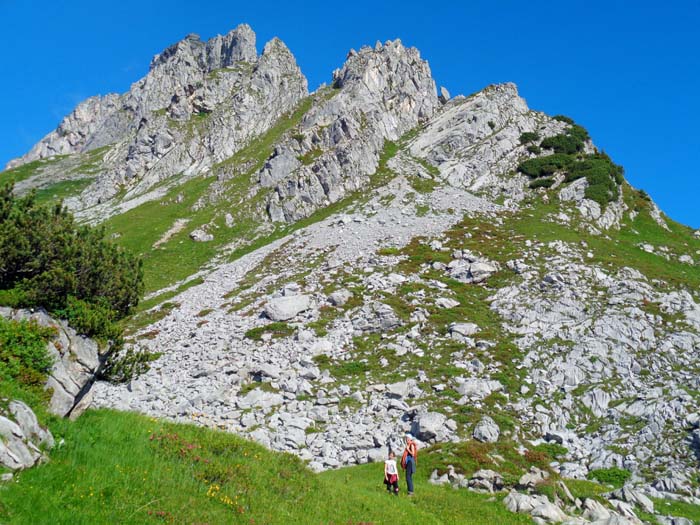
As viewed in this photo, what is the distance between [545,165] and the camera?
6794 centimetres

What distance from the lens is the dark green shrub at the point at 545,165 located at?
67.2 meters

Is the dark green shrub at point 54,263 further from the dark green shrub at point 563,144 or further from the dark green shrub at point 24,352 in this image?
the dark green shrub at point 563,144

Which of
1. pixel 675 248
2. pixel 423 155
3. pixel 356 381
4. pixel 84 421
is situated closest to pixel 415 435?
pixel 356 381

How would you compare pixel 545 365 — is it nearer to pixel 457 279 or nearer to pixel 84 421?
pixel 457 279

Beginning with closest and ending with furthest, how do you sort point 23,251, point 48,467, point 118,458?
point 48,467
point 118,458
point 23,251

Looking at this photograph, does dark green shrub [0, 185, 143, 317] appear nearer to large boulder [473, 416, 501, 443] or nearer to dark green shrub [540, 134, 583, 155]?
large boulder [473, 416, 501, 443]

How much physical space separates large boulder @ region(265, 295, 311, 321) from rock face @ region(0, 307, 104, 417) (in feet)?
68.0

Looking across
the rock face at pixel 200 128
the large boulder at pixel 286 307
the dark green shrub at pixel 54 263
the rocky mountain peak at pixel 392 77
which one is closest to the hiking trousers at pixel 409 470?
the dark green shrub at pixel 54 263

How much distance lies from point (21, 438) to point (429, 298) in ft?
101

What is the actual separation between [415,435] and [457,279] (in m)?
20.6

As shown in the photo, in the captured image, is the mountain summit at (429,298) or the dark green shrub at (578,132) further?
the dark green shrub at (578,132)

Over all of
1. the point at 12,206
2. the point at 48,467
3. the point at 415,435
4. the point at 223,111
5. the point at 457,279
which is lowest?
the point at 48,467

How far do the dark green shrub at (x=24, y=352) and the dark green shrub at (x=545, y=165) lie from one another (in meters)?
66.1

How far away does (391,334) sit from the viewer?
1320 inches
